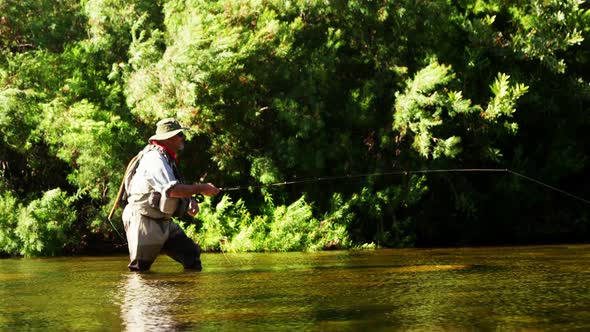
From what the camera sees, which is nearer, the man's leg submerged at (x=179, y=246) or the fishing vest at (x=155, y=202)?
the fishing vest at (x=155, y=202)

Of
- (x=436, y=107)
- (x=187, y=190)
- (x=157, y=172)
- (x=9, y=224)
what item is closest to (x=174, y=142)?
(x=157, y=172)

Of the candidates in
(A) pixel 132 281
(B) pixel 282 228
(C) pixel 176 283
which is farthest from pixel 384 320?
(B) pixel 282 228

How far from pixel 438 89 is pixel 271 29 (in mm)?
2846

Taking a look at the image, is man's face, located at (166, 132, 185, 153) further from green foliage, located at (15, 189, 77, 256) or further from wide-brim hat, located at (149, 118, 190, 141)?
green foliage, located at (15, 189, 77, 256)

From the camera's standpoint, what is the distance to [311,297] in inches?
222

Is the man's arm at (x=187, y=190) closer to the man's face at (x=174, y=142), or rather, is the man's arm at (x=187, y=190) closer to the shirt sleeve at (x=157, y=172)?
the shirt sleeve at (x=157, y=172)

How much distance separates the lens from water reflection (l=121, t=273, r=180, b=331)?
14.3 ft

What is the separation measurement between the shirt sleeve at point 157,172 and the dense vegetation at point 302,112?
6.23m

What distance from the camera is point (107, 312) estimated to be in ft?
16.3

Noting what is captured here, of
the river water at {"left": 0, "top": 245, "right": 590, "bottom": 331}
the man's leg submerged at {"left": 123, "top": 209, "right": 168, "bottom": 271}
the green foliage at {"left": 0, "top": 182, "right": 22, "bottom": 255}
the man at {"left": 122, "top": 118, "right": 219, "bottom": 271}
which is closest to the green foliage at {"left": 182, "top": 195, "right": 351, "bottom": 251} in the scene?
the green foliage at {"left": 0, "top": 182, "right": 22, "bottom": 255}

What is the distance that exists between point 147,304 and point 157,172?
2367 mm

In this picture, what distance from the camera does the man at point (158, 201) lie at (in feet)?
24.6

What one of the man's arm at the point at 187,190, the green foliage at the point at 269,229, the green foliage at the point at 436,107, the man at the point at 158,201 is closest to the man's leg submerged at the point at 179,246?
the man at the point at 158,201

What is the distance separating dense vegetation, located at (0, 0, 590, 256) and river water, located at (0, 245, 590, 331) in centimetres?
550
